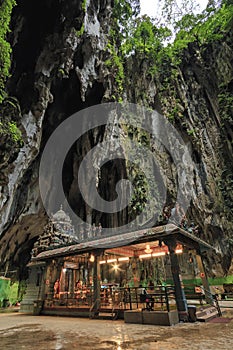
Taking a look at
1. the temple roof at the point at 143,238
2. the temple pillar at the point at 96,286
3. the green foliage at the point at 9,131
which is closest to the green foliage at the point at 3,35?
the green foliage at the point at 9,131

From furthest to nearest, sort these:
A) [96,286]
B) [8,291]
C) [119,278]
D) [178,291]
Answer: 1. [8,291]
2. [119,278]
3. [96,286]
4. [178,291]

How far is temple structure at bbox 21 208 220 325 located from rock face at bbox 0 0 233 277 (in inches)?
131

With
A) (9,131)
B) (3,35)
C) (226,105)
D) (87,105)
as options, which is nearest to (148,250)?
(9,131)

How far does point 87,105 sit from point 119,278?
13805mm

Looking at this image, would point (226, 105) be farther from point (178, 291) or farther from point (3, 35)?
point (3, 35)

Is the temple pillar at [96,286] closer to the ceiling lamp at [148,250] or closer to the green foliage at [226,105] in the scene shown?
the ceiling lamp at [148,250]

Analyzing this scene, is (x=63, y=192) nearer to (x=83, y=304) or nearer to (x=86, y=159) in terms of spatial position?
(x=86, y=159)

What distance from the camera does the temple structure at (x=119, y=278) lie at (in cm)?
707

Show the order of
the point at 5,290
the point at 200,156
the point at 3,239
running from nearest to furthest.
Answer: the point at 3,239 → the point at 5,290 → the point at 200,156

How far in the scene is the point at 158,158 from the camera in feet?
74.7

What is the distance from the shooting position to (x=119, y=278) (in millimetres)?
17078

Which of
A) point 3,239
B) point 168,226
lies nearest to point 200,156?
point 168,226

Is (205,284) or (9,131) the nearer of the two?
(9,131)

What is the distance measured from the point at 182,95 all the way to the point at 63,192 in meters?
15.5
